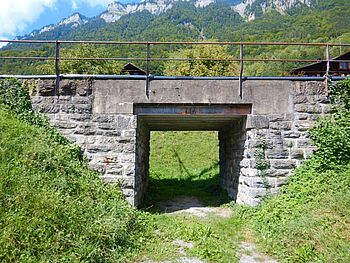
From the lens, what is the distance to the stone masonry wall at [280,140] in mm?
7855

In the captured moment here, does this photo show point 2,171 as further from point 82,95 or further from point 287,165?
point 287,165

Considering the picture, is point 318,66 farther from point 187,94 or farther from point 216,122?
point 187,94

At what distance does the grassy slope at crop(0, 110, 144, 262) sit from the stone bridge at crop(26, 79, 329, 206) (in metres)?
0.64

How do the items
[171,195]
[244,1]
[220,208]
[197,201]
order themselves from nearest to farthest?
1. [220,208]
2. [197,201]
3. [171,195]
4. [244,1]

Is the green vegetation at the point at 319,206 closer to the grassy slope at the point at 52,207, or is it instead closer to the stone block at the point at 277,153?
the stone block at the point at 277,153

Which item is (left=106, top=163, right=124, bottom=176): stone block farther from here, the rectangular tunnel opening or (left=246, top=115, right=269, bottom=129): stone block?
(left=246, top=115, right=269, bottom=129): stone block

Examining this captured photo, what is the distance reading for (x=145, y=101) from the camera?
25.9ft

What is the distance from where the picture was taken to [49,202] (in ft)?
17.4

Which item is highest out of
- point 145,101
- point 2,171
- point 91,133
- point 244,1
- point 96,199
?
point 244,1

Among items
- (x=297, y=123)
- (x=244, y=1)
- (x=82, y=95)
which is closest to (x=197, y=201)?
(x=297, y=123)

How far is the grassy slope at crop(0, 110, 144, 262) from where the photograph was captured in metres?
4.67

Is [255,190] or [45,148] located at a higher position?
[45,148]

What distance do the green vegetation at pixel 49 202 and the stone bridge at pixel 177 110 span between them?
1.41 feet

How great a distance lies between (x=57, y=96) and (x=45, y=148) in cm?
169
